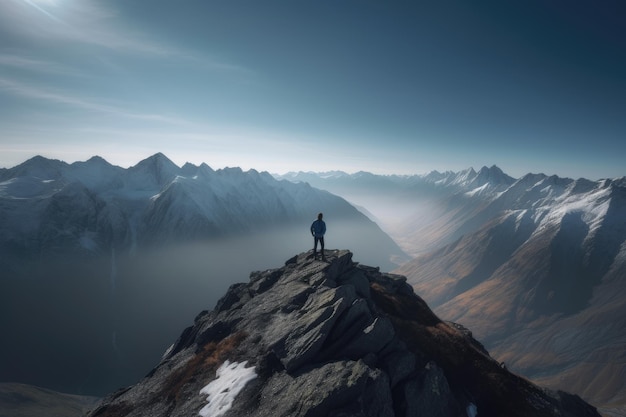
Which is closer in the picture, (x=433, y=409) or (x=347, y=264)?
(x=433, y=409)

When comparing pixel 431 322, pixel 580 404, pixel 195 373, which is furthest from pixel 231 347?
pixel 580 404

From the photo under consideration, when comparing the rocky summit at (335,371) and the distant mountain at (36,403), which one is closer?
the rocky summit at (335,371)

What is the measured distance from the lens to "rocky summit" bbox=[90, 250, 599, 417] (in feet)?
84.9

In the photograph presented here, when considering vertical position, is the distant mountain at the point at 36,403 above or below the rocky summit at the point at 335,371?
below

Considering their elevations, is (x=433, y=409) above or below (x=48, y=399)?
above

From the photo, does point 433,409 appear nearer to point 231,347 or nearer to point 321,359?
point 321,359

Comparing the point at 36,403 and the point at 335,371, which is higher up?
the point at 335,371

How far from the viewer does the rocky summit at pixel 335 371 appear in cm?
2588

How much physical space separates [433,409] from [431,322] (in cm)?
1819

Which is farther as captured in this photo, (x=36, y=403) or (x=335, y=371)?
(x=36, y=403)

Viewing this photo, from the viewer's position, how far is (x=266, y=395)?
28.2m

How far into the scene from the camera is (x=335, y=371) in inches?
1048

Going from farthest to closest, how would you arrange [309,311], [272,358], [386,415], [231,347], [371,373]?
[231,347]
[309,311]
[272,358]
[371,373]
[386,415]

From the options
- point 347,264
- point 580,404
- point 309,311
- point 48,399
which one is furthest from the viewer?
point 48,399
